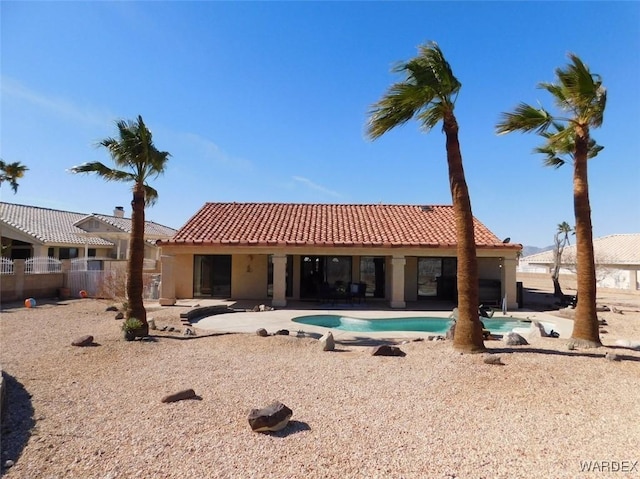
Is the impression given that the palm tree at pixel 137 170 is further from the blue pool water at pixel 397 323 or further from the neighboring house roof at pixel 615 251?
the neighboring house roof at pixel 615 251

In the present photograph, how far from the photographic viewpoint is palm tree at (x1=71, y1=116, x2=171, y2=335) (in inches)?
439

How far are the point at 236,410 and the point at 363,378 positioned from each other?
8.55 feet

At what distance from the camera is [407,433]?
511cm

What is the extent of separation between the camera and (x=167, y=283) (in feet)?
60.6

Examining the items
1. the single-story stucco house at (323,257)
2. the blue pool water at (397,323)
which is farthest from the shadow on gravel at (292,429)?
the single-story stucco house at (323,257)

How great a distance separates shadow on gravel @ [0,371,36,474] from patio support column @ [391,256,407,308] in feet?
46.6

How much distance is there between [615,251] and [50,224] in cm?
5747

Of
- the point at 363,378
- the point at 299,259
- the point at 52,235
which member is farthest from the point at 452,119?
the point at 52,235

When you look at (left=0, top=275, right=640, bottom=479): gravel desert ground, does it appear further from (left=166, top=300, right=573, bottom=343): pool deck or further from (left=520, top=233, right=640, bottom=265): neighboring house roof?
(left=520, top=233, right=640, bottom=265): neighboring house roof

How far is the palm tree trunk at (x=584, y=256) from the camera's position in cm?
944

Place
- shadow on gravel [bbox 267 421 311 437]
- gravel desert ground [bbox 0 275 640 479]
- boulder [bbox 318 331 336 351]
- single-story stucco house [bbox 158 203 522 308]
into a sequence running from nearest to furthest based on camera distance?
gravel desert ground [bbox 0 275 640 479] < shadow on gravel [bbox 267 421 311 437] < boulder [bbox 318 331 336 351] < single-story stucco house [bbox 158 203 522 308]

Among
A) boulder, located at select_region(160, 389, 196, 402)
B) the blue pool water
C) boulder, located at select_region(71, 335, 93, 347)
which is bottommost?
the blue pool water

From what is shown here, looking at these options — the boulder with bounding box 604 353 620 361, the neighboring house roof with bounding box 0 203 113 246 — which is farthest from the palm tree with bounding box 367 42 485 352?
the neighboring house roof with bounding box 0 203 113 246

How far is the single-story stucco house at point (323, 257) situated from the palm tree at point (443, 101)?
30.2ft
